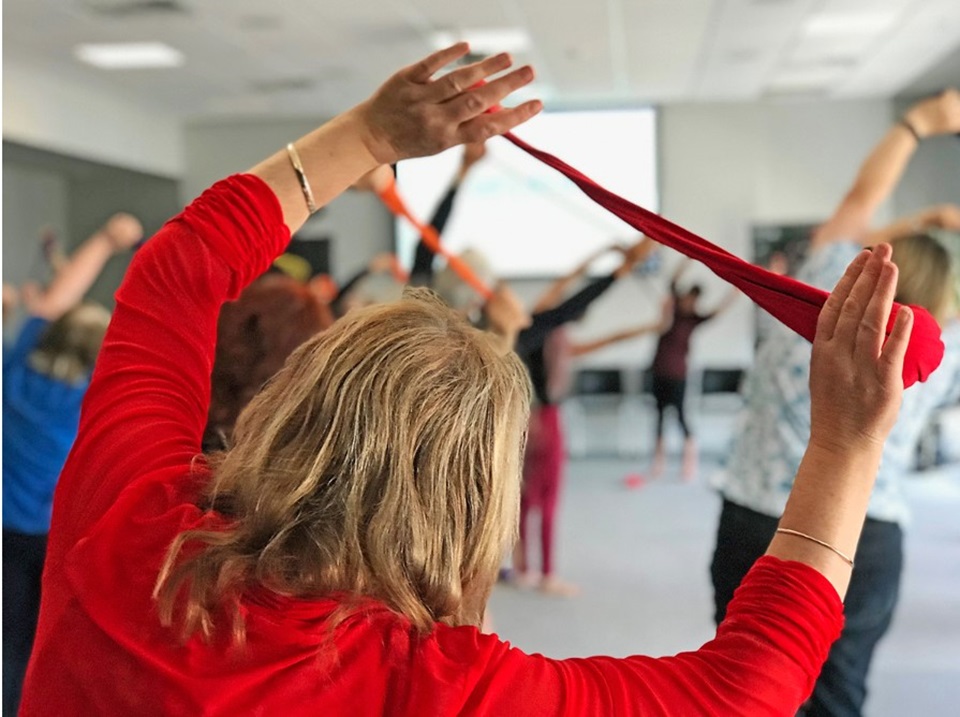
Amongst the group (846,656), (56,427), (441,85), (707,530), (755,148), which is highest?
(755,148)

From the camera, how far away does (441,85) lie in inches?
33.3

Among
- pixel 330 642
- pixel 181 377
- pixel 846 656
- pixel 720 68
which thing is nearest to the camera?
pixel 330 642

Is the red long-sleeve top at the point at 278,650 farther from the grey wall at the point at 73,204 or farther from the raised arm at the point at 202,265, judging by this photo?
the grey wall at the point at 73,204

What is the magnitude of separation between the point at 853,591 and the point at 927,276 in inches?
20.4

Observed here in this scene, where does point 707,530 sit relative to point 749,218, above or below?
below

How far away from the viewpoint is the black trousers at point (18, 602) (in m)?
1.89

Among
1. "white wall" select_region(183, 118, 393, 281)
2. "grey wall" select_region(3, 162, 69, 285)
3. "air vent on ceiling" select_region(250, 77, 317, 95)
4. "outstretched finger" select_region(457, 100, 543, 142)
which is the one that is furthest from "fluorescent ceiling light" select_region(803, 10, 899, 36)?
"grey wall" select_region(3, 162, 69, 285)

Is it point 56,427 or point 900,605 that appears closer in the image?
point 56,427

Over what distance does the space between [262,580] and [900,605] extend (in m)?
3.31

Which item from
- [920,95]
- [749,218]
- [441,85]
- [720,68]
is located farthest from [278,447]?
[920,95]

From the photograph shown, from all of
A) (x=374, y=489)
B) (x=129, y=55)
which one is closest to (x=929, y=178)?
(x=129, y=55)

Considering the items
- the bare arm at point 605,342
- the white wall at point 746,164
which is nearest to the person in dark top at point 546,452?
the bare arm at point 605,342

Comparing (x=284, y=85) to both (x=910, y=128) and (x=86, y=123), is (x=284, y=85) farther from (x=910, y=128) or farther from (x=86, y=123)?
(x=910, y=128)

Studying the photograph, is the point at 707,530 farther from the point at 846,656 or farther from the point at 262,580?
the point at 262,580
